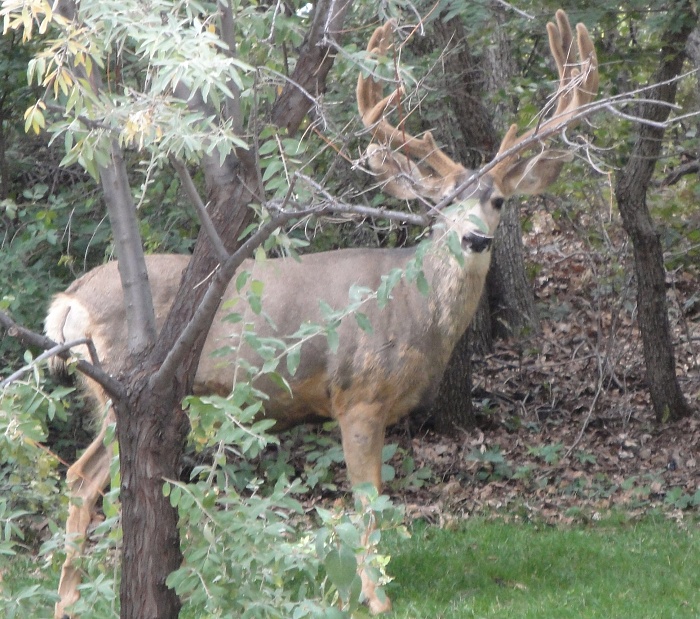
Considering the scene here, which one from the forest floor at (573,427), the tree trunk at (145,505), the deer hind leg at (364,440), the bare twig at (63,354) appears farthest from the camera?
the forest floor at (573,427)

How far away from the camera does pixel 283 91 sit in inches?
170

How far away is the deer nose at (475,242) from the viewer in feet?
20.3

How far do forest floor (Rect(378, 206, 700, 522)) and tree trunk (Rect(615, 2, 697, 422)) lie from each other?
276mm

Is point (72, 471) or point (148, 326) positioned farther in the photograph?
point (72, 471)

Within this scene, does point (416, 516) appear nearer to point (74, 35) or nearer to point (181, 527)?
point (181, 527)

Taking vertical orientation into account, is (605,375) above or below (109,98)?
below

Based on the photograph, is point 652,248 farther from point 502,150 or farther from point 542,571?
point 542,571

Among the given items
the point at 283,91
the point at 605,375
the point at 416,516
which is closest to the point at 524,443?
the point at 605,375

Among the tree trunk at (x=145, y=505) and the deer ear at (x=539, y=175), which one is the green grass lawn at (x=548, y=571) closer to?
the tree trunk at (x=145, y=505)

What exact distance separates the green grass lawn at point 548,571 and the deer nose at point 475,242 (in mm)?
2044

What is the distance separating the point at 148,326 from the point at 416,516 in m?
4.48

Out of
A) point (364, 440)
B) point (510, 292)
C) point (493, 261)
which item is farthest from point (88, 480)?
point (510, 292)

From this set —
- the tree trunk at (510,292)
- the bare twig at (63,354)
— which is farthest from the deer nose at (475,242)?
the tree trunk at (510,292)

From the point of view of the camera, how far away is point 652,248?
966 centimetres
